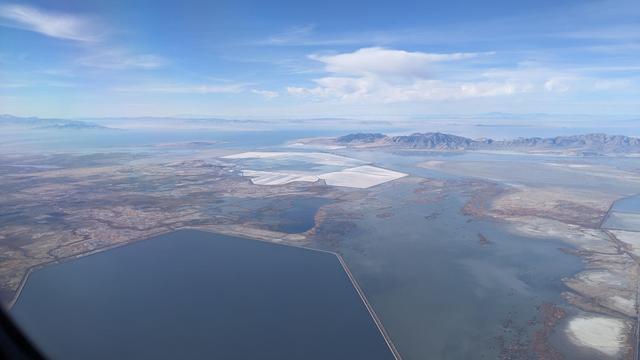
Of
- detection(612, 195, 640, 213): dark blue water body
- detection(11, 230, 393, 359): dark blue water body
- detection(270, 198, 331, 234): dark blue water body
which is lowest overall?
detection(11, 230, 393, 359): dark blue water body

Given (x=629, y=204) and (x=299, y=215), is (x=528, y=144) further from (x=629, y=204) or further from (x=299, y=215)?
(x=299, y=215)

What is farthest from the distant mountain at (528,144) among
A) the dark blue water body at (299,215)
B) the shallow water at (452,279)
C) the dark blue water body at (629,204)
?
the shallow water at (452,279)

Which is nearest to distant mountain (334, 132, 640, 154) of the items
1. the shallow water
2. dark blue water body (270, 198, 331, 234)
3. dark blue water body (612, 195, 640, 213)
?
dark blue water body (612, 195, 640, 213)

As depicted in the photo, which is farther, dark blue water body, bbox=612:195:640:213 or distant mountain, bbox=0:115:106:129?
distant mountain, bbox=0:115:106:129

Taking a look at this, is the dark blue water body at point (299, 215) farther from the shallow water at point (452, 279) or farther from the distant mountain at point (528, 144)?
the distant mountain at point (528, 144)

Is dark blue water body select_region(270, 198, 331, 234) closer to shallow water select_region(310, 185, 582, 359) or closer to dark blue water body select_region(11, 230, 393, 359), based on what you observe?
shallow water select_region(310, 185, 582, 359)

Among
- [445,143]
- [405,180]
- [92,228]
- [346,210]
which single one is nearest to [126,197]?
[92,228]

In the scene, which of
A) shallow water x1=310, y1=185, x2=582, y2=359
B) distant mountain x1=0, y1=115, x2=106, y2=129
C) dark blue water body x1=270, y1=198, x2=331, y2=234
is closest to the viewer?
shallow water x1=310, y1=185, x2=582, y2=359

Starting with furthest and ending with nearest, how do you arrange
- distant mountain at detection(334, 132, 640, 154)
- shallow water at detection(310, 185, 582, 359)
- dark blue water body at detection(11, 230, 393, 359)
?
distant mountain at detection(334, 132, 640, 154) < shallow water at detection(310, 185, 582, 359) < dark blue water body at detection(11, 230, 393, 359)
